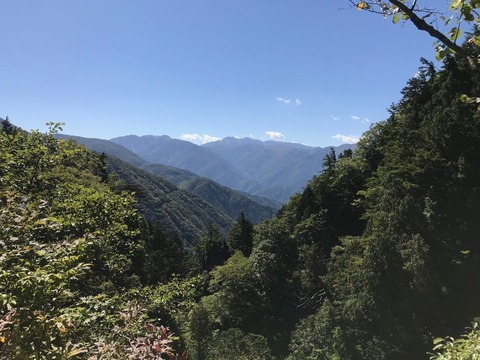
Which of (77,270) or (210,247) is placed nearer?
(77,270)

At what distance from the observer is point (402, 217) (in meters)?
21.1

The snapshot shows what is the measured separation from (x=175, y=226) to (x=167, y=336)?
171486mm

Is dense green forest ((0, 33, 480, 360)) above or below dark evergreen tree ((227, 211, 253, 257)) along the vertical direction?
above

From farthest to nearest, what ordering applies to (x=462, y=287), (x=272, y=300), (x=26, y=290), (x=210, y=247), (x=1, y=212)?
(x=210, y=247), (x=272, y=300), (x=462, y=287), (x=1, y=212), (x=26, y=290)

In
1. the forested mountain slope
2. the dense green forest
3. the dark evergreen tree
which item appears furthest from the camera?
the dark evergreen tree

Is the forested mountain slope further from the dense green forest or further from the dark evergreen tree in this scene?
the dark evergreen tree

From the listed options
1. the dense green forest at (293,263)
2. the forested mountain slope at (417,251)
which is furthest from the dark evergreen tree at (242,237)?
the forested mountain slope at (417,251)

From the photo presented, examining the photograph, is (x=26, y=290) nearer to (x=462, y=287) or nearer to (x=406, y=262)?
(x=406, y=262)

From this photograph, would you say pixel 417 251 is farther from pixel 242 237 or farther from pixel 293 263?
pixel 242 237

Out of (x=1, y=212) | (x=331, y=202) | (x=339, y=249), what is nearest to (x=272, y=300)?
(x=339, y=249)

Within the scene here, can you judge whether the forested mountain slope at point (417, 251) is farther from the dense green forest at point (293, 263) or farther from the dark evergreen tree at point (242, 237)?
the dark evergreen tree at point (242, 237)

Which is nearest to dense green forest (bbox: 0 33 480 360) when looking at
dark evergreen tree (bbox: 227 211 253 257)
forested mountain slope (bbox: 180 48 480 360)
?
forested mountain slope (bbox: 180 48 480 360)

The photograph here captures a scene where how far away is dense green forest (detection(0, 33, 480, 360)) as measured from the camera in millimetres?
3949

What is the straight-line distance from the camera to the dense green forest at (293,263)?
3949 millimetres
